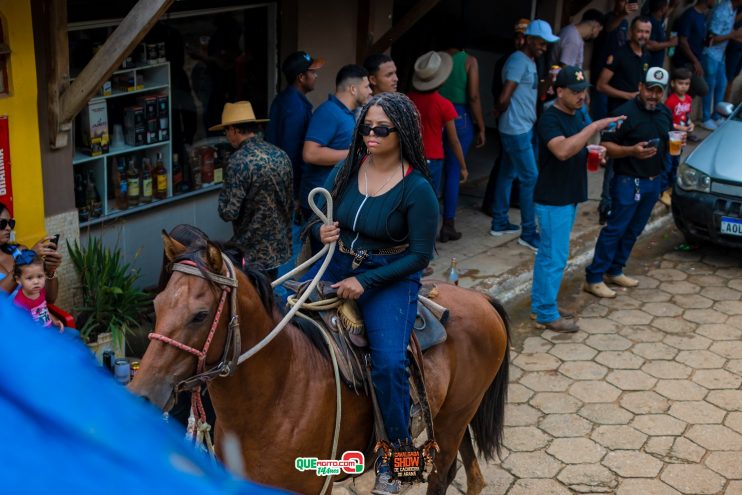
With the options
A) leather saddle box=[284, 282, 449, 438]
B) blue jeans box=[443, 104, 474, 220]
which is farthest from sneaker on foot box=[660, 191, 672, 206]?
leather saddle box=[284, 282, 449, 438]

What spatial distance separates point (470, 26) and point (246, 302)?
9.92 m

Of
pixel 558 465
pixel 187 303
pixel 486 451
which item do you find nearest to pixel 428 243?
pixel 187 303

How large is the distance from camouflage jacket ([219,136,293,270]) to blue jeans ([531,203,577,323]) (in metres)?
2.28

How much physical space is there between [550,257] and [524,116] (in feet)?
7.19

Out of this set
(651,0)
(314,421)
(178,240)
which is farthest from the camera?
(651,0)

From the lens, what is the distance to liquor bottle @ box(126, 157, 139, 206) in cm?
735

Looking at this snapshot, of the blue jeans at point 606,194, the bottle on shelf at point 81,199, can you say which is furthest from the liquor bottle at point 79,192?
the blue jeans at point 606,194

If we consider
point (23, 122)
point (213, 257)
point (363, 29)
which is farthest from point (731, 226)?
point (213, 257)

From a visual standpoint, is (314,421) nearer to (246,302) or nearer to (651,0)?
(246,302)

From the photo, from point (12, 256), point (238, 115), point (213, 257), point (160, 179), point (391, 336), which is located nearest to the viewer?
point (213, 257)

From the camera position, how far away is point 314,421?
411 centimetres

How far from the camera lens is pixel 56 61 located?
5938mm

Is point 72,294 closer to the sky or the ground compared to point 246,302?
closer to the ground

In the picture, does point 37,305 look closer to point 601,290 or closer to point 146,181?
point 146,181
